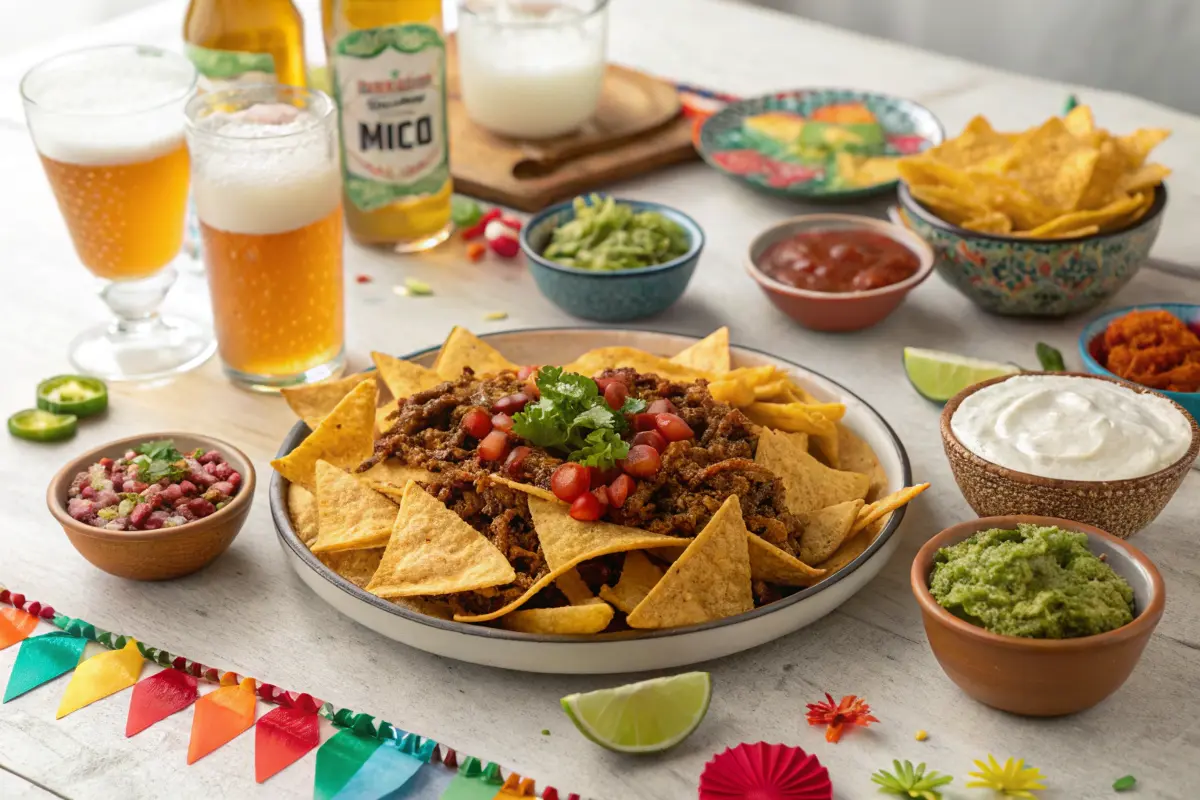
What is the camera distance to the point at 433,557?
203 centimetres

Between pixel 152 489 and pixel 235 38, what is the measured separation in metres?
1.22

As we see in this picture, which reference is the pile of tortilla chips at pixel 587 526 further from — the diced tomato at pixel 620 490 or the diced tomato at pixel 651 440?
the diced tomato at pixel 651 440

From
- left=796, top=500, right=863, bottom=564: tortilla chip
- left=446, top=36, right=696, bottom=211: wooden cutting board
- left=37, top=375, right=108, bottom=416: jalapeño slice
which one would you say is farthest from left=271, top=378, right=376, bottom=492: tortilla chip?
left=446, top=36, right=696, bottom=211: wooden cutting board

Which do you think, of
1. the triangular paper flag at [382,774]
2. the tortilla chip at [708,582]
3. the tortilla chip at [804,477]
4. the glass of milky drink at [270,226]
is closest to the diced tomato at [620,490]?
the tortilla chip at [708,582]

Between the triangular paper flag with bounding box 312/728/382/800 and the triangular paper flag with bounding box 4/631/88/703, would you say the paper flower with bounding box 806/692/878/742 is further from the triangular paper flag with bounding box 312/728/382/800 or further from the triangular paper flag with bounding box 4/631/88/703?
the triangular paper flag with bounding box 4/631/88/703

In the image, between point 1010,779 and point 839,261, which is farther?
point 839,261

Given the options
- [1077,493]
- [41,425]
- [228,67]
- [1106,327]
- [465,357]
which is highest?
[228,67]

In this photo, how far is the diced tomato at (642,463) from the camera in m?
2.12

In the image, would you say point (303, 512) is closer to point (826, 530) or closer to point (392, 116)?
point (826, 530)

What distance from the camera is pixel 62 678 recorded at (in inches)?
80.9

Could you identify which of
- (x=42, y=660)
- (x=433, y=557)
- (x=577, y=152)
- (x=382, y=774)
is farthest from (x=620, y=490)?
(x=577, y=152)

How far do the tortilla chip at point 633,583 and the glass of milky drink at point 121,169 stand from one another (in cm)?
139

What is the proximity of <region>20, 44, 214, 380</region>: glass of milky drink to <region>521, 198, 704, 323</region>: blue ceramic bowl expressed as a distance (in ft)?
2.62

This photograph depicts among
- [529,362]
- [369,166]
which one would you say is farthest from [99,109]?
[529,362]
